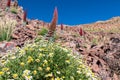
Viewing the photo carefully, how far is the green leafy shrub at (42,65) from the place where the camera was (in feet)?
25.1

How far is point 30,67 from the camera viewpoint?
25.8ft

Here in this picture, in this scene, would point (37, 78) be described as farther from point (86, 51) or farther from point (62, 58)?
point (86, 51)

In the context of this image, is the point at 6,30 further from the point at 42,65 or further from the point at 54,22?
the point at 42,65

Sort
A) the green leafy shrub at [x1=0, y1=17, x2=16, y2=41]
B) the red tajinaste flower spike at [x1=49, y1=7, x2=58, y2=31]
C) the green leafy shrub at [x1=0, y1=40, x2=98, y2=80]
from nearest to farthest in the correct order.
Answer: the green leafy shrub at [x1=0, y1=40, x2=98, y2=80] → the red tajinaste flower spike at [x1=49, y1=7, x2=58, y2=31] → the green leafy shrub at [x1=0, y1=17, x2=16, y2=41]

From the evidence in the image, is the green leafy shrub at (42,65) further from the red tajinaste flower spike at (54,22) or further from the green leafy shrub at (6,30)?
the green leafy shrub at (6,30)

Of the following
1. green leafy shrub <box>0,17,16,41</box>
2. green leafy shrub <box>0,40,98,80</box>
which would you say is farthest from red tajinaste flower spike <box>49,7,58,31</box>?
green leafy shrub <box>0,40,98,80</box>

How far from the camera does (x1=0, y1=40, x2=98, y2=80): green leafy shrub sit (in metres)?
7.66

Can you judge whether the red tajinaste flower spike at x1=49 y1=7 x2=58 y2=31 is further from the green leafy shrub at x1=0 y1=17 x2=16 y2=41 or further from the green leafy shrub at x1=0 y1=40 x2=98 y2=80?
the green leafy shrub at x1=0 y1=40 x2=98 y2=80

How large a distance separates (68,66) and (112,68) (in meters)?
4.72

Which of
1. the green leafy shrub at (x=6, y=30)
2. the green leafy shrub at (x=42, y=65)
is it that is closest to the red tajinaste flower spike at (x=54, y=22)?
the green leafy shrub at (x=6, y=30)

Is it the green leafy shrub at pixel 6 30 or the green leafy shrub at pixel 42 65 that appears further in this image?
the green leafy shrub at pixel 6 30

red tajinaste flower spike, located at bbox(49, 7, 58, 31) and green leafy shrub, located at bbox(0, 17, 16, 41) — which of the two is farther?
green leafy shrub, located at bbox(0, 17, 16, 41)

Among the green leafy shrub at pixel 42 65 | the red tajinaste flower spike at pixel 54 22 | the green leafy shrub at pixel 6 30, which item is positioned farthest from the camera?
the green leafy shrub at pixel 6 30

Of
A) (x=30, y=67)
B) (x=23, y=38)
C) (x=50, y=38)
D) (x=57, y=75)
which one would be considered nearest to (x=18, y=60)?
(x=30, y=67)
